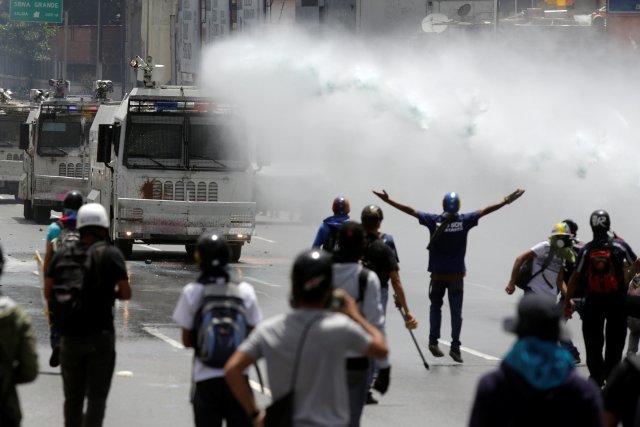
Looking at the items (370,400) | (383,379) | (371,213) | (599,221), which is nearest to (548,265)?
(599,221)

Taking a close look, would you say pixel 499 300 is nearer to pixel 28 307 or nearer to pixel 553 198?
pixel 28 307

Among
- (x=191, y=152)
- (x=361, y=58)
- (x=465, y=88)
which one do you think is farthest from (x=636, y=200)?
(x=191, y=152)

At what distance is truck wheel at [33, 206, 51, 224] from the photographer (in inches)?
1451

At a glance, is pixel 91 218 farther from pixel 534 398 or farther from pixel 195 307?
pixel 534 398

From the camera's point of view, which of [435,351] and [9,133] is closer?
[435,351]

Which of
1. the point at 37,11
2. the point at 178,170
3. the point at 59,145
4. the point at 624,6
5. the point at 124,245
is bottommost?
the point at 124,245

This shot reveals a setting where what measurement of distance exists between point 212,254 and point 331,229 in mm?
4970

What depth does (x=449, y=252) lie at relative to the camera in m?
14.3

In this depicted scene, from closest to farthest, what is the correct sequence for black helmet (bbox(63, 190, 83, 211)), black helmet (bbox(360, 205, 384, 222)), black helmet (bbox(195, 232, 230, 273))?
black helmet (bbox(195, 232, 230, 273)) → black helmet (bbox(360, 205, 384, 222)) → black helmet (bbox(63, 190, 83, 211))

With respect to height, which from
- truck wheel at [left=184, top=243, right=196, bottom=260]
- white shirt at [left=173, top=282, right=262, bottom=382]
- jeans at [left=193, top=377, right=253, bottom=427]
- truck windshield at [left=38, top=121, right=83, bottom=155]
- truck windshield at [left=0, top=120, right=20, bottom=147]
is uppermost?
truck windshield at [left=0, top=120, right=20, bottom=147]

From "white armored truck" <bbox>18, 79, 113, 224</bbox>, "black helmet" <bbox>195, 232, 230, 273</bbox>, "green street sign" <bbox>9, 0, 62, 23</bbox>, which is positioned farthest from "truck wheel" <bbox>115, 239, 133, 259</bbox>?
"green street sign" <bbox>9, 0, 62, 23</bbox>

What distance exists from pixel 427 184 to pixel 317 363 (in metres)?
32.7

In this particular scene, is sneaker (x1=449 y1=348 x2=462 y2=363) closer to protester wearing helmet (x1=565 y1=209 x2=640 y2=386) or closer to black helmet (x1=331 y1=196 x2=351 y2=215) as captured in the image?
protester wearing helmet (x1=565 y1=209 x2=640 y2=386)

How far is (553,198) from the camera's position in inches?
1347
